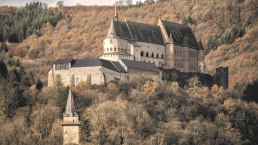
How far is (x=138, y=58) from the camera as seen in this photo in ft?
358

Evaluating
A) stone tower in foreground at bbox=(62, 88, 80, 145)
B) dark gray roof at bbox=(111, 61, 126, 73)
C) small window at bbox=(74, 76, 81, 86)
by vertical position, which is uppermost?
dark gray roof at bbox=(111, 61, 126, 73)

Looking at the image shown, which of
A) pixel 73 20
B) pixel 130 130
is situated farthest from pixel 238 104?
pixel 73 20

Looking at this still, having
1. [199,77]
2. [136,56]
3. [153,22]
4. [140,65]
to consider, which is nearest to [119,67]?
[140,65]

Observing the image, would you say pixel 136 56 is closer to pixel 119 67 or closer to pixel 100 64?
pixel 119 67

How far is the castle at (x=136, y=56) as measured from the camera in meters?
103

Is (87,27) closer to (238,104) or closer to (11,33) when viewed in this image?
(11,33)

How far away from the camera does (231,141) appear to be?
10694cm

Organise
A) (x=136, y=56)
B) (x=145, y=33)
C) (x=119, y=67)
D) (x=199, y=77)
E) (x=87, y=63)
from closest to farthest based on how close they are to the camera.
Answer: (x=87, y=63)
(x=119, y=67)
(x=136, y=56)
(x=199, y=77)
(x=145, y=33)

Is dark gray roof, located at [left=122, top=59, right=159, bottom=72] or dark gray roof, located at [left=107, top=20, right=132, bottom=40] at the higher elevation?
dark gray roof, located at [left=107, top=20, right=132, bottom=40]

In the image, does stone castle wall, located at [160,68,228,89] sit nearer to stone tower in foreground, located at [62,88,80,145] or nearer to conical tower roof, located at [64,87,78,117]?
conical tower roof, located at [64,87,78,117]

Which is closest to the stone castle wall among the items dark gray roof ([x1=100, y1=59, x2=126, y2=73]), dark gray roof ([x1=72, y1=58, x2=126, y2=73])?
dark gray roof ([x1=100, y1=59, x2=126, y2=73])

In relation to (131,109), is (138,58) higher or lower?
higher

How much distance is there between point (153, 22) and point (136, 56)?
39.9 metres

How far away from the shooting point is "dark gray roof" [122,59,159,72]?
105 meters
